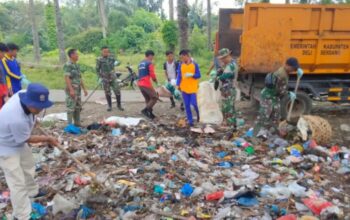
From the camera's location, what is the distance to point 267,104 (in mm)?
6797

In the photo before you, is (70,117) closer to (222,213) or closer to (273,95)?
(273,95)

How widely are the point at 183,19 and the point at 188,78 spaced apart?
4.13 m

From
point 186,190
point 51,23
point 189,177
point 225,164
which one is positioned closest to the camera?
point 186,190

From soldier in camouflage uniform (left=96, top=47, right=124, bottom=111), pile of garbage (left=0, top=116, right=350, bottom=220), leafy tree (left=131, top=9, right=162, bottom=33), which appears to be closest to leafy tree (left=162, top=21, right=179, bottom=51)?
soldier in camouflage uniform (left=96, top=47, right=124, bottom=111)

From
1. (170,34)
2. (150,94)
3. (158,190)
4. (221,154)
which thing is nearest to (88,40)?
(170,34)

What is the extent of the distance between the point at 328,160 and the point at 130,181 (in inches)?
126

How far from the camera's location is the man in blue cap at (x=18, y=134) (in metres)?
3.52

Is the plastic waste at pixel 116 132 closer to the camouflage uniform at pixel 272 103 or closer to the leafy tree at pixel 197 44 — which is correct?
the camouflage uniform at pixel 272 103

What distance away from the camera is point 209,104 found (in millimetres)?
8148

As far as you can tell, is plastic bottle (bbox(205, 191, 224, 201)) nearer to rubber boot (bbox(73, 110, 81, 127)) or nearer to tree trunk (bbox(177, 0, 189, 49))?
rubber boot (bbox(73, 110, 81, 127))

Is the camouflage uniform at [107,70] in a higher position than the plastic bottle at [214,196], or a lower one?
higher

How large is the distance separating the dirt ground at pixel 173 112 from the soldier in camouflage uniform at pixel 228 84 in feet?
4.22

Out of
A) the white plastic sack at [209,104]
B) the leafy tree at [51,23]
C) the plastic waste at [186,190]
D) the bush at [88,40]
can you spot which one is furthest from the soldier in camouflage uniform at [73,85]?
the leafy tree at [51,23]

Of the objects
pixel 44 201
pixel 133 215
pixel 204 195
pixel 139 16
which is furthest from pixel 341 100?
pixel 139 16
